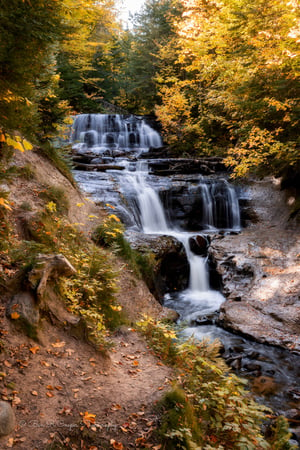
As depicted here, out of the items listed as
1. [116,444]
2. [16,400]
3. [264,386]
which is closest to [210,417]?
[116,444]

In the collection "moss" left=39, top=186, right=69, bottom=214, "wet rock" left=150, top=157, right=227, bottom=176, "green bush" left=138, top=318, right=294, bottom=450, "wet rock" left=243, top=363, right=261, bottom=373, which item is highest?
"wet rock" left=150, top=157, right=227, bottom=176

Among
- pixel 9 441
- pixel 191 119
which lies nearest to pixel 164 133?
pixel 191 119

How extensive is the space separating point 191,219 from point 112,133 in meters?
11.1

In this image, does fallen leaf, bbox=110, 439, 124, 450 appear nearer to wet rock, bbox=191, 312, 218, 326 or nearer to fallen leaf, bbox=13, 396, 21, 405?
fallen leaf, bbox=13, 396, 21, 405

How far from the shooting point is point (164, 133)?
19.9 m

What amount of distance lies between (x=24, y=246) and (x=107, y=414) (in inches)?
92.8

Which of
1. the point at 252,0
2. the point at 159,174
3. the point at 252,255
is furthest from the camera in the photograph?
the point at 159,174

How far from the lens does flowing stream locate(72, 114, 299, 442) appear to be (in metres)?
5.71

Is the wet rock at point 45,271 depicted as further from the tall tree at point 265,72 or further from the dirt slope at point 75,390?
the tall tree at point 265,72

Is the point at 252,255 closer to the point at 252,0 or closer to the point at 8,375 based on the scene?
the point at 8,375

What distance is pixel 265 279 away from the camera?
793 centimetres

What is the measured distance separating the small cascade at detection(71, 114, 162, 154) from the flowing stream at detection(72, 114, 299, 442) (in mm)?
160

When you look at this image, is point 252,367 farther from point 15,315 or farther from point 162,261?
point 15,315

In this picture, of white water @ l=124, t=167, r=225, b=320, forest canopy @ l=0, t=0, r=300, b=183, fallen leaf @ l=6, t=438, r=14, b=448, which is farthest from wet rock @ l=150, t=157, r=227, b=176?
fallen leaf @ l=6, t=438, r=14, b=448
